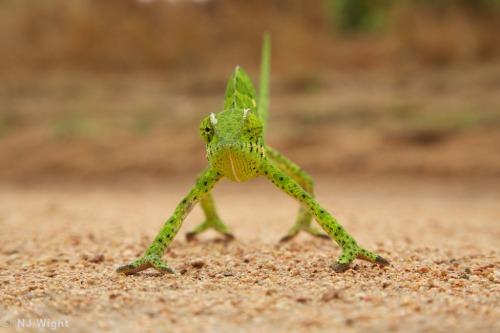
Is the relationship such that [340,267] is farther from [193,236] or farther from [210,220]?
[193,236]

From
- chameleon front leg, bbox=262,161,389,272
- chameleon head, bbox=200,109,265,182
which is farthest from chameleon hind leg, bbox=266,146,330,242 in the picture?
chameleon head, bbox=200,109,265,182

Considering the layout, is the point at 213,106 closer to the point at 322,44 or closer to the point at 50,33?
the point at 322,44

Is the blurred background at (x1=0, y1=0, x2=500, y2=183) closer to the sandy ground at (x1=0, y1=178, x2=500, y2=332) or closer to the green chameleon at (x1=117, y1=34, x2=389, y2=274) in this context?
the sandy ground at (x1=0, y1=178, x2=500, y2=332)

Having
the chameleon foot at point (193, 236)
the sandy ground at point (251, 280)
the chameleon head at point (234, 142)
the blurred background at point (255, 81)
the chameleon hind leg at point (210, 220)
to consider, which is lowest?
the sandy ground at point (251, 280)

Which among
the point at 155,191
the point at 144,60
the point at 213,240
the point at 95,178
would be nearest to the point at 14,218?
the point at 213,240

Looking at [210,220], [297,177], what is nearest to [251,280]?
[297,177]

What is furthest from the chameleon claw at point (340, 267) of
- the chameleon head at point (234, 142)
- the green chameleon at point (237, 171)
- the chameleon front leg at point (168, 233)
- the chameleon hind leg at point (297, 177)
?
the chameleon hind leg at point (297, 177)

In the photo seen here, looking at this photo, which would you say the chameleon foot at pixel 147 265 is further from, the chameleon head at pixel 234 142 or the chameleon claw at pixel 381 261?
the chameleon claw at pixel 381 261
